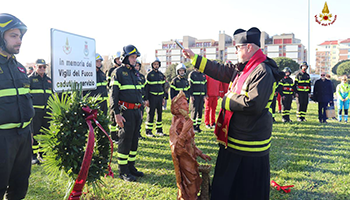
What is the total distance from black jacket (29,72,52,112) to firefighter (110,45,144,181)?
7.46 feet

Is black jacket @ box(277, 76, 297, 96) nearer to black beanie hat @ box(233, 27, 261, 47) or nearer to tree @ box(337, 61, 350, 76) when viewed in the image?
black beanie hat @ box(233, 27, 261, 47)

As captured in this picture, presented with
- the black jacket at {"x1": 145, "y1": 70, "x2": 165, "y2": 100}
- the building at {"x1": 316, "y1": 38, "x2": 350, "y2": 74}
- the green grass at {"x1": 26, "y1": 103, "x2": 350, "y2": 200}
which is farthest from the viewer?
the building at {"x1": 316, "y1": 38, "x2": 350, "y2": 74}

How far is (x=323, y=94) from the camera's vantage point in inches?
441

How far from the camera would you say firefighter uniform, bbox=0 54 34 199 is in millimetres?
2785

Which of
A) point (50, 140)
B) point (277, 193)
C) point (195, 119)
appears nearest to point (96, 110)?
point (50, 140)

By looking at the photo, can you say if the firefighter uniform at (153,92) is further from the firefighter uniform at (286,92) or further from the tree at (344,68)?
the tree at (344,68)

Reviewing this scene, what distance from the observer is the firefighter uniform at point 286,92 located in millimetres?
11305

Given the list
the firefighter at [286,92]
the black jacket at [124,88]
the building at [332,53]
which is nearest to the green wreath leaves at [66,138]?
the black jacket at [124,88]

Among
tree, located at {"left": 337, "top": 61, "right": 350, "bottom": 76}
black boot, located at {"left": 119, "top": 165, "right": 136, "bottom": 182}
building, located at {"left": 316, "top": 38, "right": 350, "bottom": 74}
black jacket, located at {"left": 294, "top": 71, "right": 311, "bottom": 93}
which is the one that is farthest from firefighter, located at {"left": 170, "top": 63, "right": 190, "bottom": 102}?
building, located at {"left": 316, "top": 38, "right": 350, "bottom": 74}

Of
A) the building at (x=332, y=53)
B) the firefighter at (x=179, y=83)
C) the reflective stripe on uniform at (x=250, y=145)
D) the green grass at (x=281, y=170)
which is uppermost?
the building at (x=332, y=53)

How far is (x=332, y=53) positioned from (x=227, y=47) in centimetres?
4038

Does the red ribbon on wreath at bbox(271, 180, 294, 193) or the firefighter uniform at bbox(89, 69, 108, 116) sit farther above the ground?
the firefighter uniform at bbox(89, 69, 108, 116)

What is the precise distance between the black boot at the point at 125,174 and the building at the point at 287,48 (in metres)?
82.0

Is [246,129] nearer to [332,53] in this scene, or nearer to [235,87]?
[235,87]
